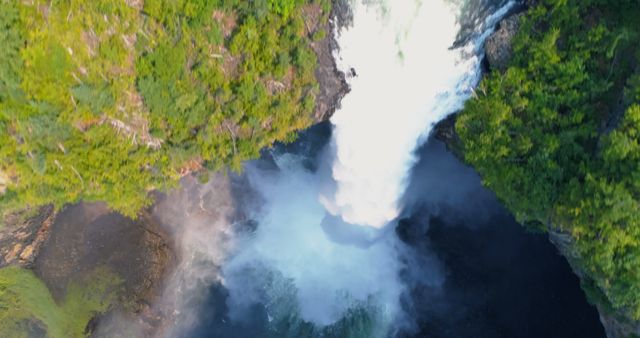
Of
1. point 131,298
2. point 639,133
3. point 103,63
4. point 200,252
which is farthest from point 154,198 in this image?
point 639,133

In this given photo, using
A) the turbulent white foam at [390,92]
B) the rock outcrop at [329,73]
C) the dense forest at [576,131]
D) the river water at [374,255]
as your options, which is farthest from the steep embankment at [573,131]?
the rock outcrop at [329,73]

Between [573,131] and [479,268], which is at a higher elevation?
[573,131]

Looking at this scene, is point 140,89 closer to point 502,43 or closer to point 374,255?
point 502,43

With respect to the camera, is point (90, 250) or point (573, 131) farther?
point (90, 250)

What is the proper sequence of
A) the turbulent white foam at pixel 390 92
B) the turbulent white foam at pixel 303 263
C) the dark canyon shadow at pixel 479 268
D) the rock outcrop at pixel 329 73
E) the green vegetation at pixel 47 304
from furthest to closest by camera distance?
1. the turbulent white foam at pixel 303 263
2. the green vegetation at pixel 47 304
3. the dark canyon shadow at pixel 479 268
4. the rock outcrop at pixel 329 73
5. the turbulent white foam at pixel 390 92

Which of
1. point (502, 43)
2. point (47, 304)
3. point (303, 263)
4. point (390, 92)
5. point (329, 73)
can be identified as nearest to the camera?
point (502, 43)

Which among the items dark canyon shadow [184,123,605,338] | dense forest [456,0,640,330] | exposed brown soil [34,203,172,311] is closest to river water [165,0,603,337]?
dark canyon shadow [184,123,605,338]

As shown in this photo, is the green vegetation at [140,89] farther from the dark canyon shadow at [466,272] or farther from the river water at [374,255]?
the dark canyon shadow at [466,272]

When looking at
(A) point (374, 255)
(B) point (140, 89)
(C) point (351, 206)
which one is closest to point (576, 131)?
(C) point (351, 206)
